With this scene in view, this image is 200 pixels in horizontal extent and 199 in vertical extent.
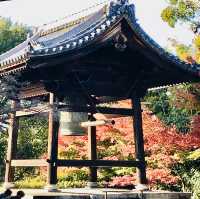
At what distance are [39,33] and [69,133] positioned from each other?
6.03 metres

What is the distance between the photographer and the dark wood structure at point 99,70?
9.63m

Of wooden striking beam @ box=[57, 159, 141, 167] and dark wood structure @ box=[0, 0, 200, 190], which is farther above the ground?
dark wood structure @ box=[0, 0, 200, 190]

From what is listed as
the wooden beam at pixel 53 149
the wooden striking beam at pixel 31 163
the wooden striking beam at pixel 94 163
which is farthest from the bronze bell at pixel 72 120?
the wooden striking beam at pixel 31 163

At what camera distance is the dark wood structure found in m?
9.63

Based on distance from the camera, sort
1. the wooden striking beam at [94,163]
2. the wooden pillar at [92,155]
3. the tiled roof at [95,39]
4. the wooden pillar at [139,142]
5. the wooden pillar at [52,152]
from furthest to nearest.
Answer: the wooden pillar at [92,155] → the wooden pillar at [139,142] → the wooden striking beam at [94,163] → the wooden pillar at [52,152] → the tiled roof at [95,39]

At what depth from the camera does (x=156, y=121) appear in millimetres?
17188

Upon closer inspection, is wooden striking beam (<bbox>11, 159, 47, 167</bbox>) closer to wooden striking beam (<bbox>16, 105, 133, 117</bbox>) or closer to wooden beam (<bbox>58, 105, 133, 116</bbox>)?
wooden striking beam (<bbox>16, 105, 133, 117</bbox>)

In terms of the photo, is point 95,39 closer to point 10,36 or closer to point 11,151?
point 11,151

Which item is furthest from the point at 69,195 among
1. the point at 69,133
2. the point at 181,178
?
the point at 181,178

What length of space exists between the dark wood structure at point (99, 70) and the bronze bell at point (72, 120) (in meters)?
0.13

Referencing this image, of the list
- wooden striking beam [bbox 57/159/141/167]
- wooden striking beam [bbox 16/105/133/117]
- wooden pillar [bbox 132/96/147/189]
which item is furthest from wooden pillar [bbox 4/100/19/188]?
wooden pillar [bbox 132/96/147/189]

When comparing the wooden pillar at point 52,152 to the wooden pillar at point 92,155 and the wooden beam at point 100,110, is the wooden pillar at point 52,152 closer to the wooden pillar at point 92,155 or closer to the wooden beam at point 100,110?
the wooden beam at point 100,110

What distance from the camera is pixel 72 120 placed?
1035 centimetres

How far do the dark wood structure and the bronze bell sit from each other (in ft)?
0.43
